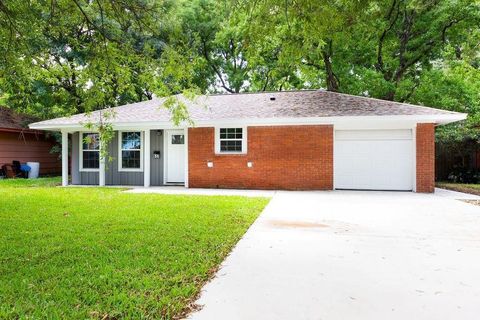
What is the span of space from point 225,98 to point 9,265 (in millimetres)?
12190

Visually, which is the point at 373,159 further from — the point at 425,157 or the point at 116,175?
the point at 116,175

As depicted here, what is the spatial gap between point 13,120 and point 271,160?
1421 cm

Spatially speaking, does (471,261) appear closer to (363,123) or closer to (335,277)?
(335,277)

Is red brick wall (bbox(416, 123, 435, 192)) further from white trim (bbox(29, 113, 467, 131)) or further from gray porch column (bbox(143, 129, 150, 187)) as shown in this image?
gray porch column (bbox(143, 129, 150, 187))

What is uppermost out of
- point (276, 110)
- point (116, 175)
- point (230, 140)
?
point (276, 110)

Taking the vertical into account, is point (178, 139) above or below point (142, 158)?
above

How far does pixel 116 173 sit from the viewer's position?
13.5m

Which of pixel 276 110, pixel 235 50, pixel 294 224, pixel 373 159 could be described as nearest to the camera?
pixel 294 224

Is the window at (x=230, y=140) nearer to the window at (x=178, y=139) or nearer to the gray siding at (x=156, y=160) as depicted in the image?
the window at (x=178, y=139)

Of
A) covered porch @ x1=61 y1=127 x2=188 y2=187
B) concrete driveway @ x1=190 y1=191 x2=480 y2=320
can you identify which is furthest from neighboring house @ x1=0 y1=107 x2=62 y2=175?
concrete driveway @ x1=190 y1=191 x2=480 y2=320

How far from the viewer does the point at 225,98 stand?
15109 millimetres

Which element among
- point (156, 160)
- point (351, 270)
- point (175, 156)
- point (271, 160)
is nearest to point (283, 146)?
point (271, 160)

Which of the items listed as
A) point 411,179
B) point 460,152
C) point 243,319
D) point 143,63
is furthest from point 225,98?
point 243,319

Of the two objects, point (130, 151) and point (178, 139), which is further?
point (130, 151)
